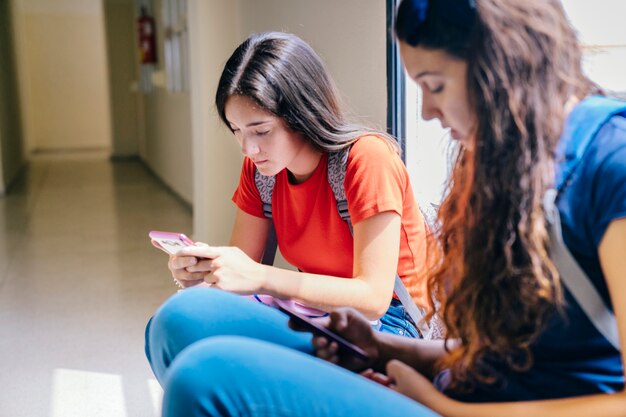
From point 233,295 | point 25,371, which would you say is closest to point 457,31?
point 233,295

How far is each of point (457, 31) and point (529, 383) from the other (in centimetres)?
50

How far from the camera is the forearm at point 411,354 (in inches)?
47.1

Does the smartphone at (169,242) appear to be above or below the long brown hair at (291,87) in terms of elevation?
below

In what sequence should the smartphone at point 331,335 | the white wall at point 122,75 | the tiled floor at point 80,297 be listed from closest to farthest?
1. the smartphone at point 331,335
2. the tiled floor at point 80,297
3. the white wall at point 122,75

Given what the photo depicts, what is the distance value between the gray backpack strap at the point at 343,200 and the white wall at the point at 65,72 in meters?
10.6

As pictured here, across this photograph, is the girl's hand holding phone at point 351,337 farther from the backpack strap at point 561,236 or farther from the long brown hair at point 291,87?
the long brown hair at point 291,87

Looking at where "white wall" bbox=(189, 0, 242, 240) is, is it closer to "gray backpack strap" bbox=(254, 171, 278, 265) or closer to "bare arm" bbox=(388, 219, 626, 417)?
"gray backpack strap" bbox=(254, 171, 278, 265)

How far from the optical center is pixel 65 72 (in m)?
11.6

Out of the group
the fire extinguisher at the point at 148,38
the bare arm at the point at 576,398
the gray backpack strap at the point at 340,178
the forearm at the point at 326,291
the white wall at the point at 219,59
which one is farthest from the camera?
the fire extinguisher at the point at 148,38

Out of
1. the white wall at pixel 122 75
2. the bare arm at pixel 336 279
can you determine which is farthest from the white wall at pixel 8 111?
the bare arm at pixel 336 279

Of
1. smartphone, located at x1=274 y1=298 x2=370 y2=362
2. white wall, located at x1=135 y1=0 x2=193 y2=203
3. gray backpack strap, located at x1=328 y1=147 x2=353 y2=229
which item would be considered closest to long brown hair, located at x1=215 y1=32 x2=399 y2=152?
gray backpack strap, located at x1=328 y1=147 x2=353 y2=229

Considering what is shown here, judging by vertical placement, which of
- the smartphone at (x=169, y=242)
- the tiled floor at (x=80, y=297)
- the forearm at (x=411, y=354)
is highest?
the smartphone at (x=169, y=242)

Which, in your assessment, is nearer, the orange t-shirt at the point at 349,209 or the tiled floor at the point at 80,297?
the orange t-shirt at the point at 349,209

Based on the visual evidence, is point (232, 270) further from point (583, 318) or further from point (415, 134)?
point (415, 134)
